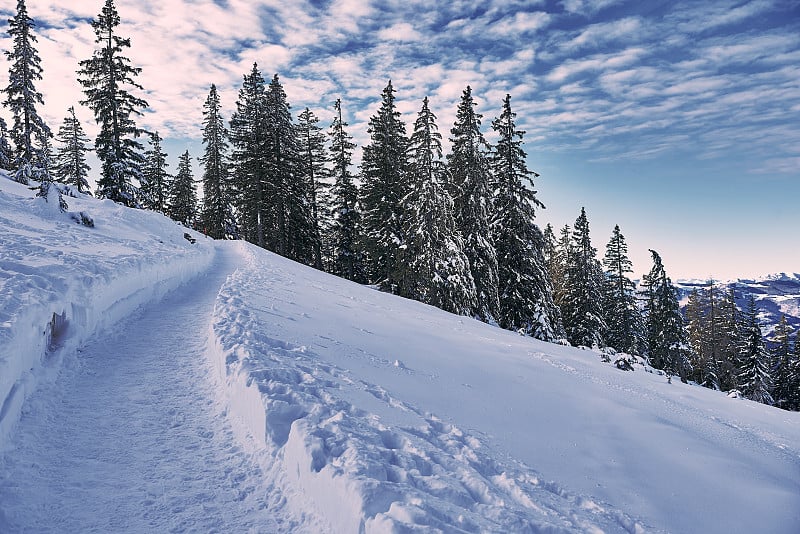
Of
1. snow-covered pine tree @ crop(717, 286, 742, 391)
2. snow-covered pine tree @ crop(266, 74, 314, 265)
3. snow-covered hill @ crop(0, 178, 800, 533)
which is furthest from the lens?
snow-covered pine tree @ crop(717, 286, 742, 391)

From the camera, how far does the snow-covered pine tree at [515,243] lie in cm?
2300

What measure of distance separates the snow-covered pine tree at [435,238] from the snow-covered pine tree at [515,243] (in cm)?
292

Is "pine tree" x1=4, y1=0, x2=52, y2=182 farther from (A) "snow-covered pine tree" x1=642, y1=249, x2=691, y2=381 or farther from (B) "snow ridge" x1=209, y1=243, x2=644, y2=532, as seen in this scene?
(A) "snow-covered pine tree" x1=642, y1=249, x2=691, y2=381

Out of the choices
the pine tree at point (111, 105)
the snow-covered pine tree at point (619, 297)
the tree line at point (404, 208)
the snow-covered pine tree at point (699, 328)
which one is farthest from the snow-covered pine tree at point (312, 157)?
the snow-covered pine tree at point (699, 328)

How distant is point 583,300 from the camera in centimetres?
3019

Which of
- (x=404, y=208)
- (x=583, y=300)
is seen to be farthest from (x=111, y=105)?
(x=583, y=300)

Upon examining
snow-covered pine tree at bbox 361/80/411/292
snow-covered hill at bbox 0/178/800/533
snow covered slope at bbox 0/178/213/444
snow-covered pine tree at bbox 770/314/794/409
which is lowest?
snow-covered pine tree at bbox 770/314/794/409

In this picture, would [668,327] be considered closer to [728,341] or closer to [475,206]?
[475,206]

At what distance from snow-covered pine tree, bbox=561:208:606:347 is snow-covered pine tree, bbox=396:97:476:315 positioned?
11906 mm

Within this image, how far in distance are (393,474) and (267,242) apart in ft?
Answer: 111

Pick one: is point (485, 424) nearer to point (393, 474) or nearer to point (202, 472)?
point (393, 474)

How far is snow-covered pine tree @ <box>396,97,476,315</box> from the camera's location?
20.7 metres

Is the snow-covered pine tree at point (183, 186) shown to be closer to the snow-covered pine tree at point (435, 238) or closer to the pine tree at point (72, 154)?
the pine tree at point (72, 154)

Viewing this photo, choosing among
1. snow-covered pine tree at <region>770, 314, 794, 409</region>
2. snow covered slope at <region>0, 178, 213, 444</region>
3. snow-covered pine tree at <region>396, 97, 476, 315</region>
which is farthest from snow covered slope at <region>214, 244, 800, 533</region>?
snow-covered pine tree at <region>770, 314, 794, 409</region>
